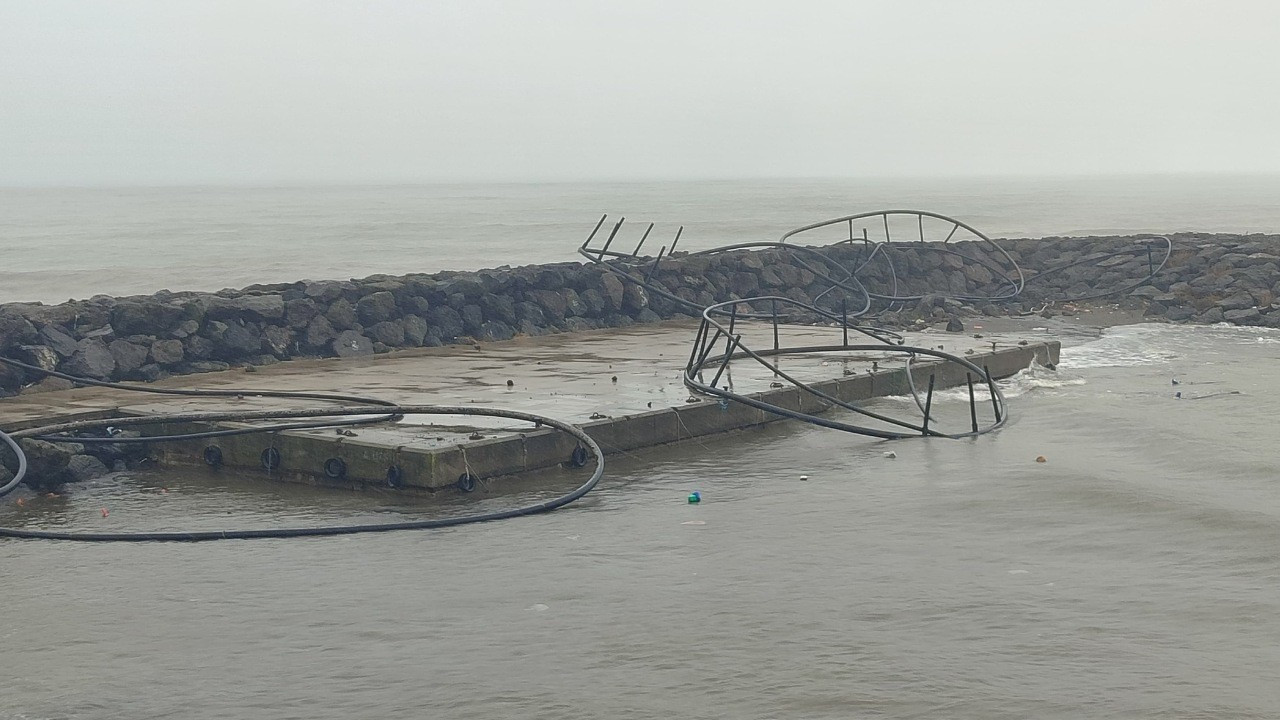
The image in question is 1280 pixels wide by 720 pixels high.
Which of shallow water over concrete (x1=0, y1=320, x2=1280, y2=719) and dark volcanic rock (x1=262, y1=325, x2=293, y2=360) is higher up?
dark volcanic rock (x1=262, y1=325, x2=293, y2=360)

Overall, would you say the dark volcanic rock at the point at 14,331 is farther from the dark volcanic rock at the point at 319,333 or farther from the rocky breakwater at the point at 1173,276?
the rocky breakwater at the point at 1173,276

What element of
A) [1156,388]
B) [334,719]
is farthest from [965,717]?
[1156,388]

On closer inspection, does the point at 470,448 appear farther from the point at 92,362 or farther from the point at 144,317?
the point at 144,317

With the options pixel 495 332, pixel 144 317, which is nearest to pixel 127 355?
pixel 144 317

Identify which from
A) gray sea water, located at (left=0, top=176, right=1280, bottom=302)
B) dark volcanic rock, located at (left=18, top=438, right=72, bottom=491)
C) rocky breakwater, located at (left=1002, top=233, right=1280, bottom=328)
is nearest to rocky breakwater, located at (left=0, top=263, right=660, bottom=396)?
dark volcanic rock, located at (left=18, top=438, right=72, bottom=491)

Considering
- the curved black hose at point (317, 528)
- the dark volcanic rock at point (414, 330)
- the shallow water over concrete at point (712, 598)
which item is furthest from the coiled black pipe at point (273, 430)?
the dark volcanic rock at point (414, 330)

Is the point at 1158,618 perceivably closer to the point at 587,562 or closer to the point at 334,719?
the point at 587,562

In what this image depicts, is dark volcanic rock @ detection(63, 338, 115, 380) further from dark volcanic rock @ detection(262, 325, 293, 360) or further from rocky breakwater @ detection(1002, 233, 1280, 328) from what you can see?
rocky breakwater @ detection(1002, 233, 1280, 328)
